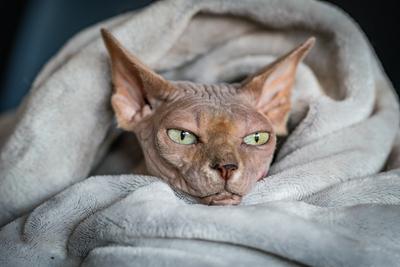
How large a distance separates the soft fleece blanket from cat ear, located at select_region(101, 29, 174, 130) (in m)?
0.06

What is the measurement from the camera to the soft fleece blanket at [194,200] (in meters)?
0.78

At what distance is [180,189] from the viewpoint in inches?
36.6

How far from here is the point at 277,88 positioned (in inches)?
45.4

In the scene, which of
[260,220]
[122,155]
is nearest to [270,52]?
[122,155]

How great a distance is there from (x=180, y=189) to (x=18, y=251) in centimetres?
24

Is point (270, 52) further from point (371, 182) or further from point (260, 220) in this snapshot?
point (260, 220)

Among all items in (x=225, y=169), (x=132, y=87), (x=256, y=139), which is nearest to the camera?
(x=225, y=169)

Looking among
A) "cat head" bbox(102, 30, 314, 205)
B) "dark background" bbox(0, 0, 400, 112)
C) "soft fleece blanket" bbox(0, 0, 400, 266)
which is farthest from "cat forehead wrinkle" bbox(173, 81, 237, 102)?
"dark background" bbox(0, 0, 400, 112)

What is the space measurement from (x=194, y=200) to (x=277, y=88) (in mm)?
334

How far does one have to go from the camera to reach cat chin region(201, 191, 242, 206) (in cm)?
88

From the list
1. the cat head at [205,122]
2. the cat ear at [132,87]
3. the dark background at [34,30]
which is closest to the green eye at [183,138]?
the cat head at [205,122]

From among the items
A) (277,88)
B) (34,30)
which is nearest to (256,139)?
(277,88)

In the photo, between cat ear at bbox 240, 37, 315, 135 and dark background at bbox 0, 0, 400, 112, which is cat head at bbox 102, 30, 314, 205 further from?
dark background at bbox 0, 0, 400, 112

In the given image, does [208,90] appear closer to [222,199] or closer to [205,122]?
[205,122]
